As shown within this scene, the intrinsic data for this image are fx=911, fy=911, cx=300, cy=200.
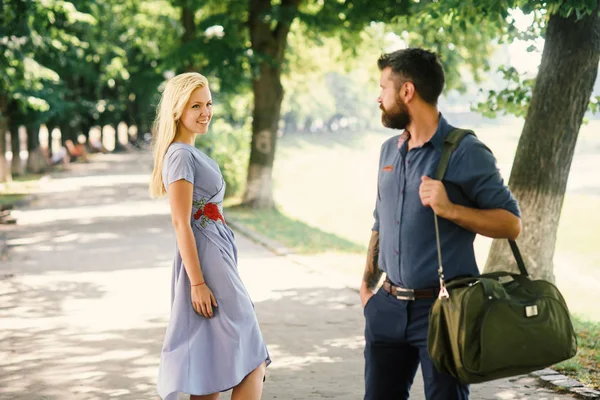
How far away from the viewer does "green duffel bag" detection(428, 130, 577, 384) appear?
127 inches

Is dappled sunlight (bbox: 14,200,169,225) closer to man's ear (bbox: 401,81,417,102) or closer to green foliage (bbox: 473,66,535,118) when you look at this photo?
green foliage (bbox: 473,66,535,118)

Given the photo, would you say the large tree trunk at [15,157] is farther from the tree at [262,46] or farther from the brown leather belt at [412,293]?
the brown leather belt at [412,293]

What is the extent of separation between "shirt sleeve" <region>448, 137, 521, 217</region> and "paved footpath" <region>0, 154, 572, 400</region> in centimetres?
303

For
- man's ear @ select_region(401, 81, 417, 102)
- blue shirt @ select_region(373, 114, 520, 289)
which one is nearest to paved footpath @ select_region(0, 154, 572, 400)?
blue shirt @ select_region(373, 114, 520, 289)

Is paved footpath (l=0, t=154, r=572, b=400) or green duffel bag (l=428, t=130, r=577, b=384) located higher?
green duffel bag (l=428, t=130, r=577, b=384)

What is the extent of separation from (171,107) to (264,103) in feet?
55.7

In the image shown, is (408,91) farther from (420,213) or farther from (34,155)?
(34,155)

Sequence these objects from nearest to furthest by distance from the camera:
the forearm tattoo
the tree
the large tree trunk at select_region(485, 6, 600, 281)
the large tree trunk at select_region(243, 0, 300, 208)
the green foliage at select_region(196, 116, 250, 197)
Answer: the forearm tattoo → the large tree trunk at select_region(485, 6, 600, 281) → the tree → the large tree trunk at select_region(243, 0, 300, 208) → the green foliage at select_region(196, 116, 250, 197)

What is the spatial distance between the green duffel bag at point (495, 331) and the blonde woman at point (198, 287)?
133 cm

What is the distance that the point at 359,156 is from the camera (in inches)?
3115

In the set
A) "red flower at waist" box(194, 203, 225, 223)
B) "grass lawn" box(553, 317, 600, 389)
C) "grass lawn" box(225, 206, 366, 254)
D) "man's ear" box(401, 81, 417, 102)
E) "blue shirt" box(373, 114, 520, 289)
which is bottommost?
"grass lawn" box(225, 206, 366, 254)

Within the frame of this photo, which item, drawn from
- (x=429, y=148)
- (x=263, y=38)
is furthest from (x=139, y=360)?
(x=263, y=38)

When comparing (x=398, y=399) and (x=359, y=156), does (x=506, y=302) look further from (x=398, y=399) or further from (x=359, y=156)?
(x=359, y=156)

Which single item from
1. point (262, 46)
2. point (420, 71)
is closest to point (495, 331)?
point (420, 71)
